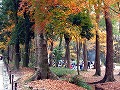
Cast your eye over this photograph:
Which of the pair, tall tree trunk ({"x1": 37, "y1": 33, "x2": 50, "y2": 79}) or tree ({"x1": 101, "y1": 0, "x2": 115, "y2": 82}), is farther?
tree ({"x1": 101, "y1": 0, "x2": 115, "y2": 82})

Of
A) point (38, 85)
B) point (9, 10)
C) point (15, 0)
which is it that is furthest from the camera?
point (9, 10)

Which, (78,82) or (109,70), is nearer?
(78,82)

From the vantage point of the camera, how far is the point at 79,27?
96.2 ft

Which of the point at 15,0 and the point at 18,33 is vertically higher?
the point at 15,0

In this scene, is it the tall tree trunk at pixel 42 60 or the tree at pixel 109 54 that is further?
the tree at pixel 109 54

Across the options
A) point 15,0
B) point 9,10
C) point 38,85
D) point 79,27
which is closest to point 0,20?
point 9,10

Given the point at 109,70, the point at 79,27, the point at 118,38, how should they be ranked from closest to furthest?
the point at 109,70 < the point at 79,27 < the point at 118,38

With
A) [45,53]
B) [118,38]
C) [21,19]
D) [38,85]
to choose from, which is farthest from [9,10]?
[118,38]

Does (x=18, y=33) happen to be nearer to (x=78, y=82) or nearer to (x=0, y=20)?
(x=0, y=20)

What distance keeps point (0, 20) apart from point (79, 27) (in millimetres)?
18584

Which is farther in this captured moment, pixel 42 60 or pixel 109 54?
pixel 109 54

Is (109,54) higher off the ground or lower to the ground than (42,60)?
higher

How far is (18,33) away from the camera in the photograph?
35.1 metres

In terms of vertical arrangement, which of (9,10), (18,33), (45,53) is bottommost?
(45,53)
